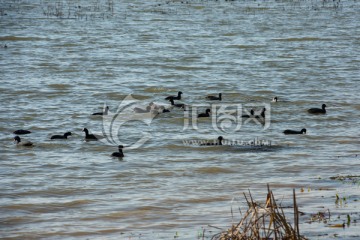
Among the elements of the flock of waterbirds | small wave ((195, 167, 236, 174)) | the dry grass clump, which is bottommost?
small wave ((195, 167, 236, 174))

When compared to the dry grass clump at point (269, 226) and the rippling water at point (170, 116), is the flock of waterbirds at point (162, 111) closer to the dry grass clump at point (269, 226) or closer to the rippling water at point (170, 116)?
the rippling water at point (170, 116)

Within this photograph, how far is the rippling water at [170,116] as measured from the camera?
12.1 metres

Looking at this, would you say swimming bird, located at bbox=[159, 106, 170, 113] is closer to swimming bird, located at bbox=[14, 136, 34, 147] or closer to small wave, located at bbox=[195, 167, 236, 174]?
swimming bird, located at bbox=[14, 136, 34, 147]

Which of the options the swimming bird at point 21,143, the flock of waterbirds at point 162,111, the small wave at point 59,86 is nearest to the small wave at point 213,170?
the flock of waterbirds at point 162,111

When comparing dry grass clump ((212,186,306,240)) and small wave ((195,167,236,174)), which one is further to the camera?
small wave ((195,167,236,174))

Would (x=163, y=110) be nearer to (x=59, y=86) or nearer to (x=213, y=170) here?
(x=59, y=86)

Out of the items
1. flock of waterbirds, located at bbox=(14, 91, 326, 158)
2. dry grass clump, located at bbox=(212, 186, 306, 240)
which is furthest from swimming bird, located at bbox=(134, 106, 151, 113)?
dry grass clump, located at bbox=(212, 186, 306, 240)

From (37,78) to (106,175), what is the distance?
14.0 meters

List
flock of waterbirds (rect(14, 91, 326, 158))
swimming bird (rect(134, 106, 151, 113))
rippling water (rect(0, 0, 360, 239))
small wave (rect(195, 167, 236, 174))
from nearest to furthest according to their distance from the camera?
rippling water (rect(0, 0, 360, 239)), small wave (rect(195, 167, 236, 174)), flock of waterbirds (rect(14, 91, 326, 158)), swimming bird (rect(134, 106, 151, 113))

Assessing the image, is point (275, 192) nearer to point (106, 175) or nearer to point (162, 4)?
point (106, 175)

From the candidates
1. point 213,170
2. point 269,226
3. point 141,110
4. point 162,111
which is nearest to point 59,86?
point 141,110

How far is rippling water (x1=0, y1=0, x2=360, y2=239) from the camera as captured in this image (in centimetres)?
1215

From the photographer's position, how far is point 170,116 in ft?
71.4

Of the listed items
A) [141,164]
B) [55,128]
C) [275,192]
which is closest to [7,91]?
[55,128]
